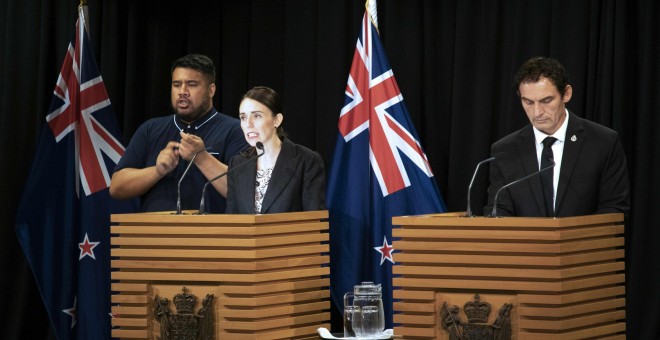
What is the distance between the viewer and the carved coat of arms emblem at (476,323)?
390cm

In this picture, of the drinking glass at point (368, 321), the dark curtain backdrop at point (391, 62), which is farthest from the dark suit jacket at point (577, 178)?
the dark curtain backdrop at point (391, 62)

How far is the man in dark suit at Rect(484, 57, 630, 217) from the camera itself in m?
4.40

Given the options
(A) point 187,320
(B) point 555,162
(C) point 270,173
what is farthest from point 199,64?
(B) point 555,162

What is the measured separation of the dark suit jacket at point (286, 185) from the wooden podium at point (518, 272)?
2.85 feet

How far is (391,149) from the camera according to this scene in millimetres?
6129

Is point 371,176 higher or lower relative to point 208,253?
higher

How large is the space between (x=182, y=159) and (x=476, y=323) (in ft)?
7.59

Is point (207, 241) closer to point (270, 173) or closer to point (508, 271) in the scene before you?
point (270, 173)

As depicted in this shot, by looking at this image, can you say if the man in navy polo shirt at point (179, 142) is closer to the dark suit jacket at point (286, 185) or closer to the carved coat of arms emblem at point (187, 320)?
the dark suit jacket at point (286, 185)

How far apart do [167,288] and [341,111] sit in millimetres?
2255

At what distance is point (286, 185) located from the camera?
16.3ft

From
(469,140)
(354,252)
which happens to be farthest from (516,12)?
(354,252)

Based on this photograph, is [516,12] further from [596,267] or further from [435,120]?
[596,267]

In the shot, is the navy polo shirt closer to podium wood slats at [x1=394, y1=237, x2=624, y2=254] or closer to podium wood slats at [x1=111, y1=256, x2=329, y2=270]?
A: podium wood slats at [x1=111, y1=256, x2=329, y2=270]
